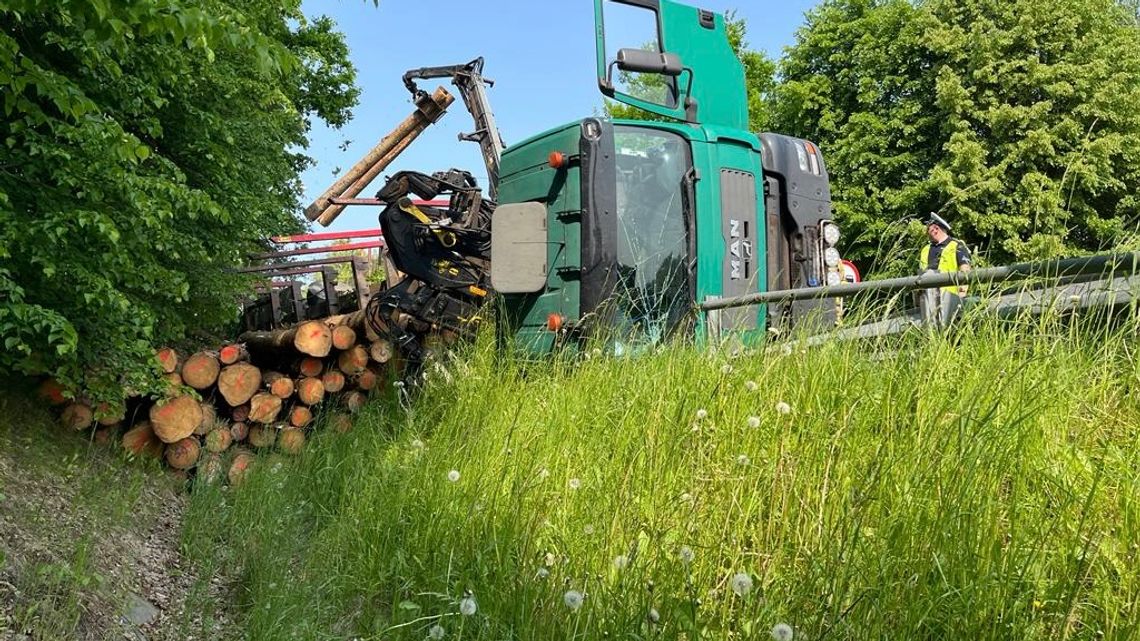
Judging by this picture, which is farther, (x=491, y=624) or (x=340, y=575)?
(x=340, y=575)

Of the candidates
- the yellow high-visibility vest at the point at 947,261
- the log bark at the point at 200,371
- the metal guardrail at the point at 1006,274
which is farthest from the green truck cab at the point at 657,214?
the log bark at the point at 200,371

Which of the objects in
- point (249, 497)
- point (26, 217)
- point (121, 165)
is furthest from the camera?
point (249, 497)

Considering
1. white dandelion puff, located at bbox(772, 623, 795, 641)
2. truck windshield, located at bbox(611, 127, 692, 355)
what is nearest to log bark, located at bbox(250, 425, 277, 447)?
truck windshield, located at bbox(611, 127, 692, 355)

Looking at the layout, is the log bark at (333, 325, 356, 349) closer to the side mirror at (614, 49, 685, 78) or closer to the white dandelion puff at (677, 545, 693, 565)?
the side mirror at (614, 49, 685, 78)

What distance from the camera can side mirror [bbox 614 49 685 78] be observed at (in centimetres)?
493

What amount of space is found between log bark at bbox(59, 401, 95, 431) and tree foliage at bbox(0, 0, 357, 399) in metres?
0.66

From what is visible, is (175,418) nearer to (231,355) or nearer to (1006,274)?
(231,355)

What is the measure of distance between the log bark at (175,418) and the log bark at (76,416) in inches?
18.1

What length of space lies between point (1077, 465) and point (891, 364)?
2.41 ft

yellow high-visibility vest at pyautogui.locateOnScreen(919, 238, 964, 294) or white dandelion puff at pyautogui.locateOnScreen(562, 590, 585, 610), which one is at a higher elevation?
yellow high-visibility vest at pyautogui.locateOnScreen(919, 238, 964, 294)

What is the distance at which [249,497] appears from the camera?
4680 millimetres

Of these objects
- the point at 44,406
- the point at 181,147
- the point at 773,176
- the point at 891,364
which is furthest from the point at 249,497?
the point at 773,176

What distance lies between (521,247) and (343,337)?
2.27 metres

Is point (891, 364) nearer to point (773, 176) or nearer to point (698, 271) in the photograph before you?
point (698, 271)
